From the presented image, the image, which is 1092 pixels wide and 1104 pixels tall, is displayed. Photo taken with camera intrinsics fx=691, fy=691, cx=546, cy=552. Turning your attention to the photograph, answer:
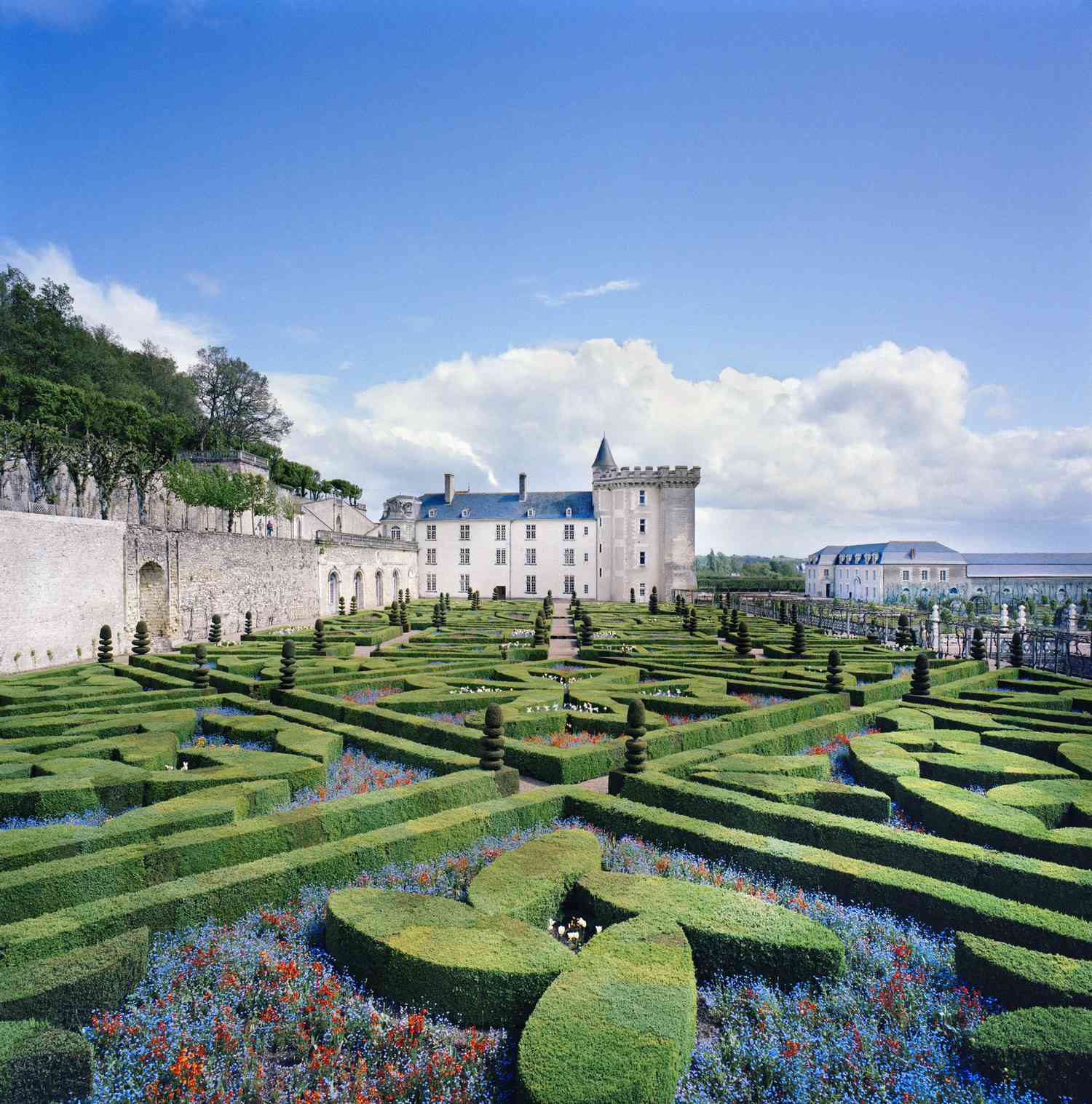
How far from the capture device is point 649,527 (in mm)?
57500

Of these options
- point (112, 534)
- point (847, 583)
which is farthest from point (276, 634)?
point (847, 583)

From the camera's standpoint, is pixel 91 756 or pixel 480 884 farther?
pixel 91 756

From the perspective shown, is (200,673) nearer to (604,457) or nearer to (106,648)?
(106,648)

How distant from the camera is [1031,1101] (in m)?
4.05

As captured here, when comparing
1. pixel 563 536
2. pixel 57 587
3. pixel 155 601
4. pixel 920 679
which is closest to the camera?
pixel 920 679

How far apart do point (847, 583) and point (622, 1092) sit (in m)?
90.9

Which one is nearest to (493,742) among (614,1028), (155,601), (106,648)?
(614,1028)

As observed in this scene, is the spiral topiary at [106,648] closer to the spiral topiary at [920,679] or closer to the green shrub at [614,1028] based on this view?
the green shrub at [614,1028]

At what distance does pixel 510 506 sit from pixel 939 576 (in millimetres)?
50453

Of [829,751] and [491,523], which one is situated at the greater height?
[491,523]

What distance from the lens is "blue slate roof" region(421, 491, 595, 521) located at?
61.6m

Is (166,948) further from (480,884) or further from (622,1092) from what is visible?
(622,1092)

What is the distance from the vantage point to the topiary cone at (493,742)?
30.9ft

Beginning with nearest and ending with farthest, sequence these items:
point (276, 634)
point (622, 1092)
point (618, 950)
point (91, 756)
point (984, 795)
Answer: point (622, 1092) → point (618, 950) → point (984, 795) → point (91, 756) → point (276, 634)
